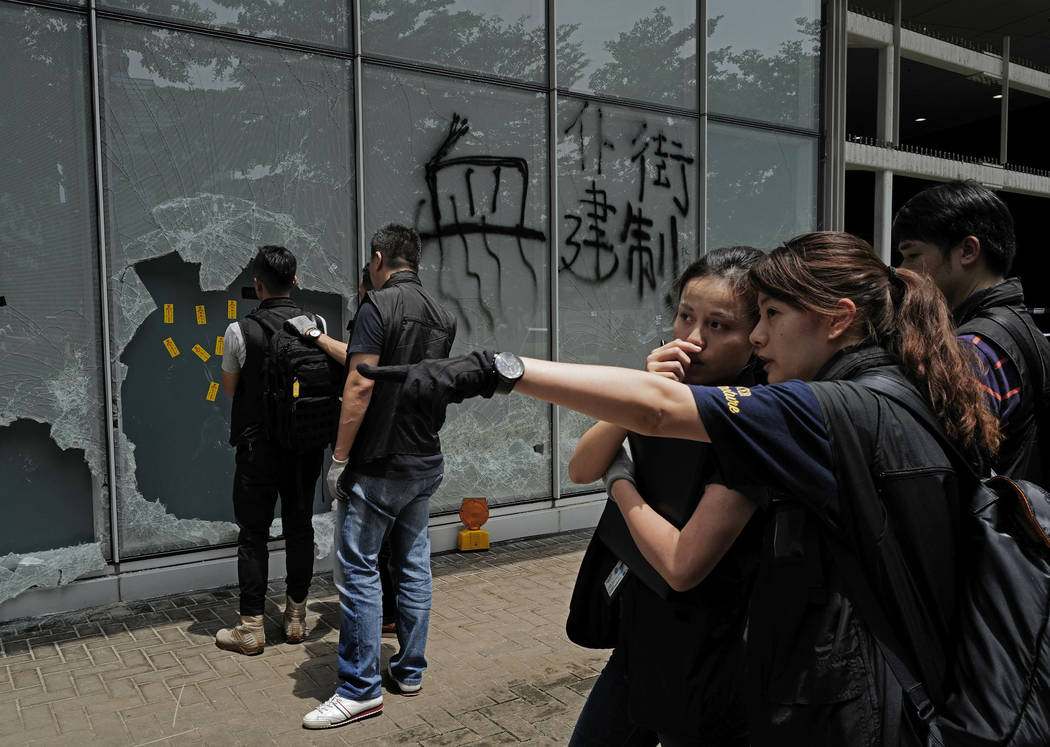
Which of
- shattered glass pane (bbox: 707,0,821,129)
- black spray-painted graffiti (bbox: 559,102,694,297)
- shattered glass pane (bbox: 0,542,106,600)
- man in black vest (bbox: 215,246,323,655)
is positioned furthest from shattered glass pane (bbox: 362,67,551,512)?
shattered glass pane (bbox: 0,542,106,600)

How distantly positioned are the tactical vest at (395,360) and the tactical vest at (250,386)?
97cm

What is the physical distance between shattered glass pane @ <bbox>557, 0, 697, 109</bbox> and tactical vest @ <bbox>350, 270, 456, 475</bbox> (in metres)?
4.06

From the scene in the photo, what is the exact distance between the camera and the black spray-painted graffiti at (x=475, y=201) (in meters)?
6.65

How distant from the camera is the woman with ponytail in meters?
1.47

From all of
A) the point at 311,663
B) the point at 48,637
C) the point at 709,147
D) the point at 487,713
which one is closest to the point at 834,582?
the point at 487,713

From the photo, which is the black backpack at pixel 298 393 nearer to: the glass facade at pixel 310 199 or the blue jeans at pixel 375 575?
Answer: the blue jeans at pixel 375 575

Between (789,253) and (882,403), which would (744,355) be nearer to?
(789,253)

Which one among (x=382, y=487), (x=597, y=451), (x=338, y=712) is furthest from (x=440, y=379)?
(x=338, y=712)

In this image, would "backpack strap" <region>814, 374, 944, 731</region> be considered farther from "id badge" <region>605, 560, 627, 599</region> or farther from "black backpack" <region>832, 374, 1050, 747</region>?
"id badge" <region>605, 560, 627, 599</region>

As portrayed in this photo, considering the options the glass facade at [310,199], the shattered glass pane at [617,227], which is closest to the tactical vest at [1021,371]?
the glass facade at [310,199]

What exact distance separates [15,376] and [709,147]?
6.14 m

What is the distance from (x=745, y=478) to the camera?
58.7 inches

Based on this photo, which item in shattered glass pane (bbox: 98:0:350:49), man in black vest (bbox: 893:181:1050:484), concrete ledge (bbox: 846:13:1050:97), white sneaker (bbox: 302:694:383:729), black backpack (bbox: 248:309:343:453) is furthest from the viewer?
concrete ledge (bbox: 846:13:1050:97)

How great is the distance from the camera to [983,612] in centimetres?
146
